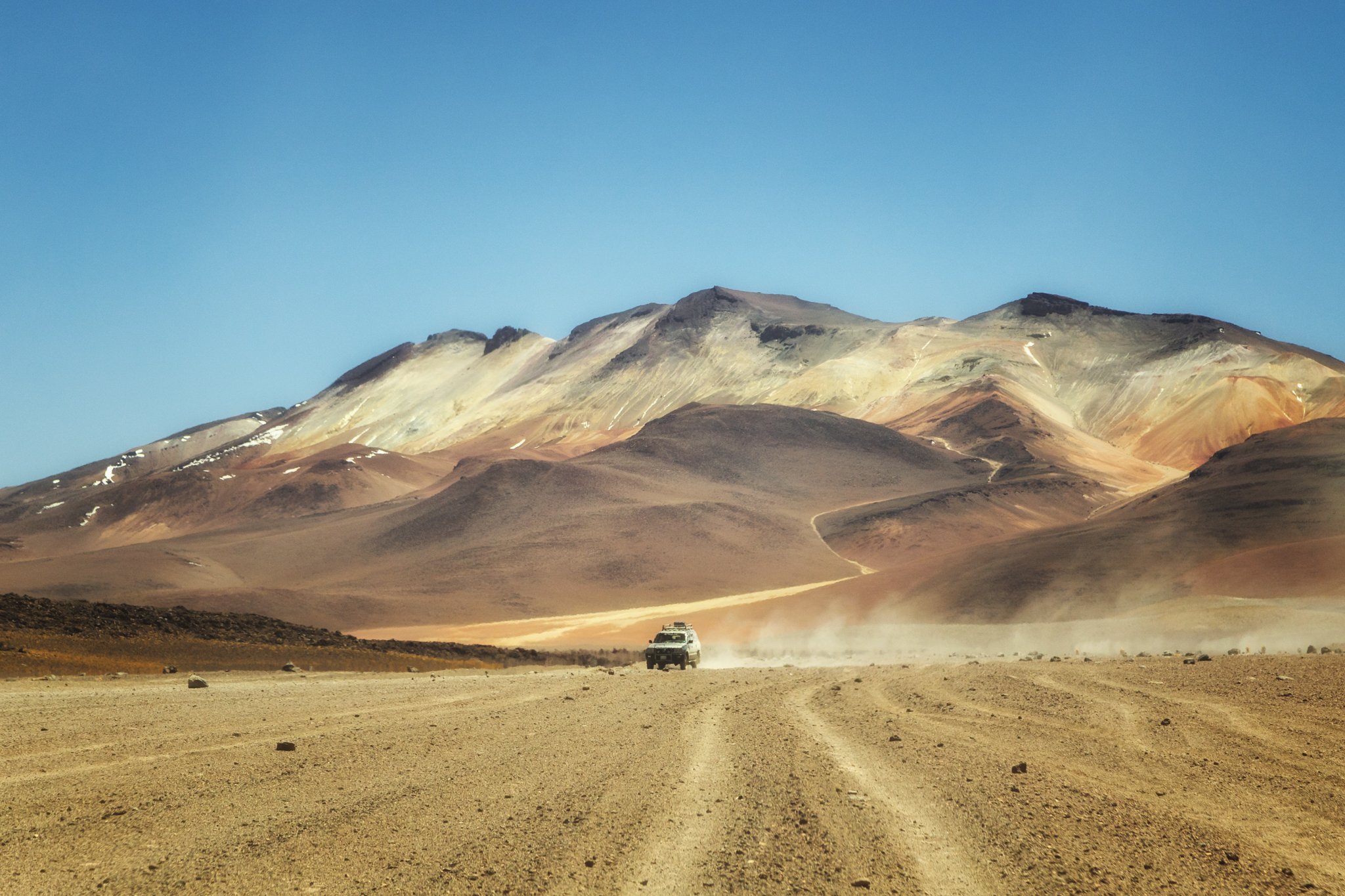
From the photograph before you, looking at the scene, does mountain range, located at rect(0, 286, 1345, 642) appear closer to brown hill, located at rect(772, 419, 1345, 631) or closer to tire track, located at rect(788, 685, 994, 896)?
brown hill, located at rect(772, 419, 1345, 631)

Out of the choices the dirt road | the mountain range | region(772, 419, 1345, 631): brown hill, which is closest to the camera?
the dirt road

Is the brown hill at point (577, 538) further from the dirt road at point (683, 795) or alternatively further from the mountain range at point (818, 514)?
the dirt road at point (683, 795)

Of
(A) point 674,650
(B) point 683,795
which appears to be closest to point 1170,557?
(A) point 674,650

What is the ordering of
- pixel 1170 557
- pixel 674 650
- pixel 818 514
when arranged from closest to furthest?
1. pixel 674 650
2. pixel 1170 557
3. pixel 818 514

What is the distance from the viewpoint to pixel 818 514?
132 m

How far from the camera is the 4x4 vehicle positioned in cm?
3747

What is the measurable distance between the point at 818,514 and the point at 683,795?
122073 millimetres

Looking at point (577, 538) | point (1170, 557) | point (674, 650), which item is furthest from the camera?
point (577, 538)

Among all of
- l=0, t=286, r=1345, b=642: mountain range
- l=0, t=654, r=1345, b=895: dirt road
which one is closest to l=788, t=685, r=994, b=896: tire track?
l=0, t=654, r=1345, b=895: dirt road

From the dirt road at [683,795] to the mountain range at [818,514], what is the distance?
39.8 meters

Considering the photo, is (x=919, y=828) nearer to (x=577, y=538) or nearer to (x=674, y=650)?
(x=674, y=650)

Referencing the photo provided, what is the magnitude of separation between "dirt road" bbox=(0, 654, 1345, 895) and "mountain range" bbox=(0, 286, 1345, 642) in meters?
39.8

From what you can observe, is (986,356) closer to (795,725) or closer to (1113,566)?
(1113,566)

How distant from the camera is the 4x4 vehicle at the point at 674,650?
37469 mm
